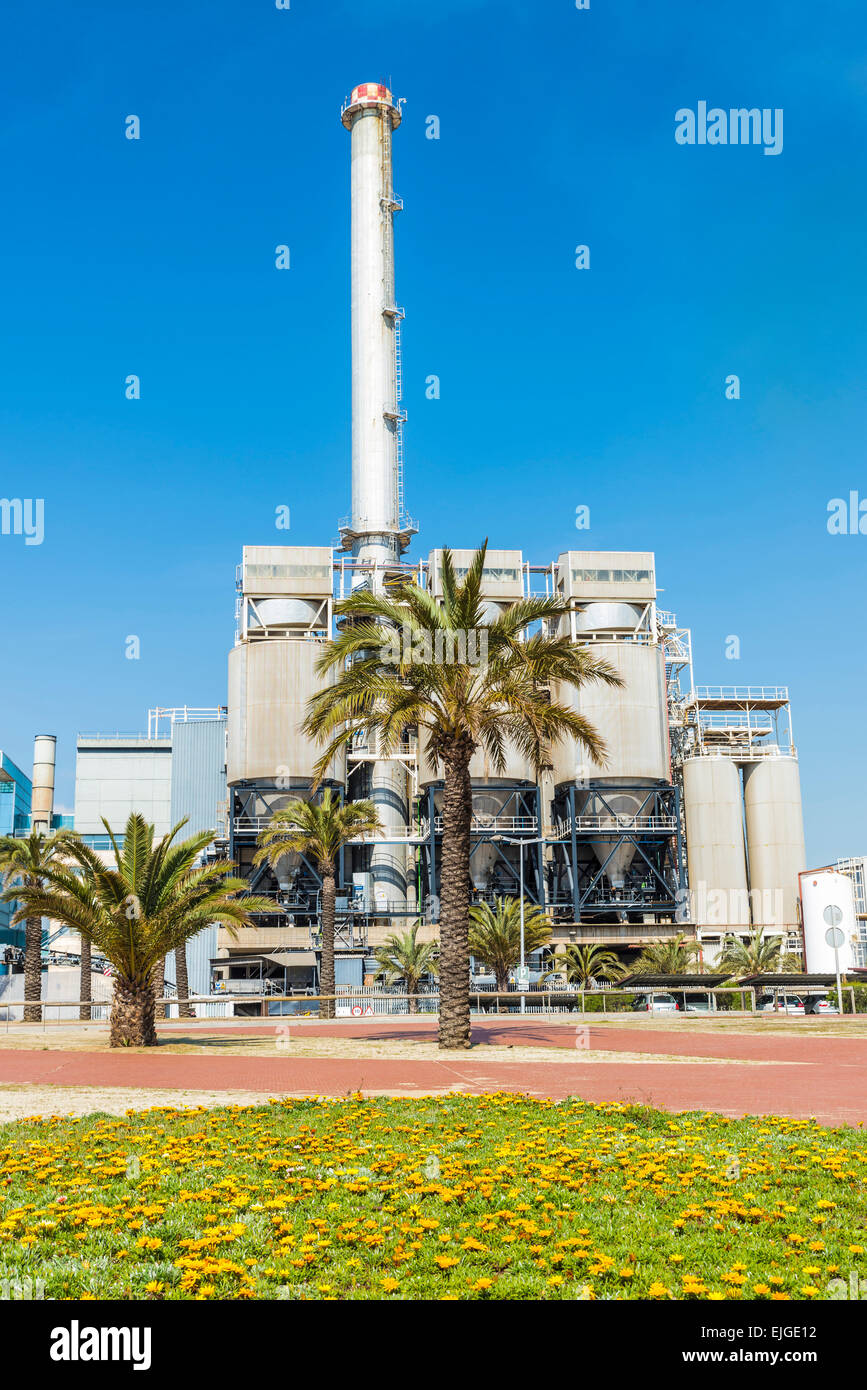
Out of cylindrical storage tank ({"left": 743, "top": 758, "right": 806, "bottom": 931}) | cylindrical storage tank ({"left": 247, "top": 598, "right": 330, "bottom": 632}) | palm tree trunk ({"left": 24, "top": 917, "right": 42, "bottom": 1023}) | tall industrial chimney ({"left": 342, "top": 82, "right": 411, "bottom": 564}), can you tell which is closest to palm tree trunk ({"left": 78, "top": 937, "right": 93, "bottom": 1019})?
palm tree trunk ({"left": 24, "top": 917, "right": 42, "bottom": 1023})

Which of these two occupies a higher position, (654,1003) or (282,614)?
(282,614)

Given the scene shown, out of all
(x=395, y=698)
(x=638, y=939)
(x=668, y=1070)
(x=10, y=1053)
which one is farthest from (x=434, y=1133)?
(x=638, y=939)

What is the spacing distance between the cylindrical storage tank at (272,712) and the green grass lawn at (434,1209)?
60.9 m

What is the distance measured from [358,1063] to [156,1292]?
1463 cm

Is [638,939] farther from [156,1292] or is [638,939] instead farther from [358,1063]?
[156,1292]

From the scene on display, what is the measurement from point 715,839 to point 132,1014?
207 feet

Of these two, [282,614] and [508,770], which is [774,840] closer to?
[508,770]

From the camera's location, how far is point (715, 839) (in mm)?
82375

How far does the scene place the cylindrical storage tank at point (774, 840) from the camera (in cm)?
8200

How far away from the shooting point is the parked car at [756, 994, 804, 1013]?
3966 centimetres

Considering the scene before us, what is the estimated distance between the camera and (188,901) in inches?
1035

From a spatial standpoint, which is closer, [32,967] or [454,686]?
[454,686]

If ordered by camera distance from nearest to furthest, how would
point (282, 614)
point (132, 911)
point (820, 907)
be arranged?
point (132, 911)
point (820, 907)
point (282, 614)

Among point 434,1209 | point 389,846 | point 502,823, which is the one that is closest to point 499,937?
point 502,823
